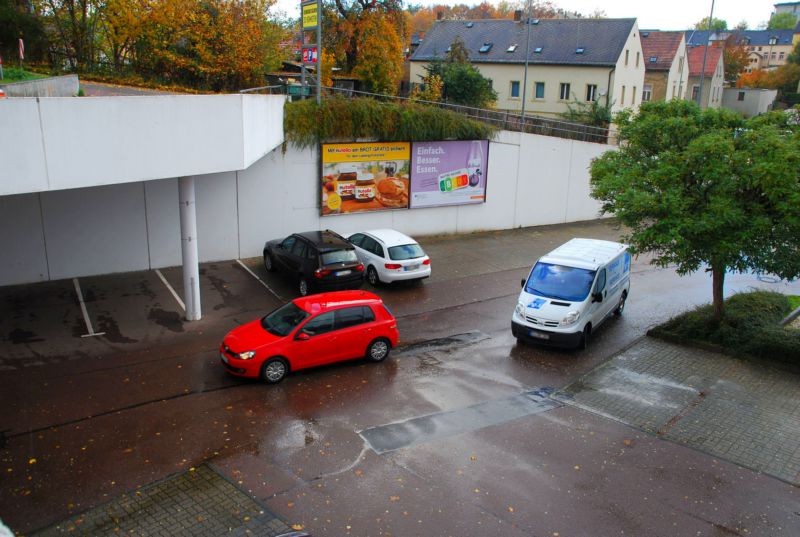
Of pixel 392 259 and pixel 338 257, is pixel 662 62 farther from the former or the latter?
pixel 338 257

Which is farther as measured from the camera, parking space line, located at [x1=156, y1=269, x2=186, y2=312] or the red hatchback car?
parking space line, located at [x1=156, y1=269, x2=186, y2=312]

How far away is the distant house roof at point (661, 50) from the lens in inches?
1953

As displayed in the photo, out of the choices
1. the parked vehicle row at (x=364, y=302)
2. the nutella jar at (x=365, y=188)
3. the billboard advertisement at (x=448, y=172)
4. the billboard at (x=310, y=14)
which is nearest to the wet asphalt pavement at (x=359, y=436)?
the parked vehicle row at (x=364, y=302)

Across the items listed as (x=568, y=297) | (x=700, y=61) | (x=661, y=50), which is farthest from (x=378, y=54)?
(x=700, y=61)

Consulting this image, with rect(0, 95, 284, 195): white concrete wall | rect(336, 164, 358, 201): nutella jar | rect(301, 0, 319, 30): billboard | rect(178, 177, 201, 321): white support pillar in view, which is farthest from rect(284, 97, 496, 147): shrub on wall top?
rect(178, 177, 201, 321): white support pillar

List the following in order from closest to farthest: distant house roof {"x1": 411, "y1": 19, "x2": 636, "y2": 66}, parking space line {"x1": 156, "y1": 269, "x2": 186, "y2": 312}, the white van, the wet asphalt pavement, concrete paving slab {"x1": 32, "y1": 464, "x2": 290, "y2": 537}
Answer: concrete paving slab {"x1": 32, "y1": 464, "x2": 290, "y2": 537} → the wet asphalt pavement → the white van → parking space line {"x1": 156, "y1": 269, "x2": 186, "y2": 312} → distant house roof {"x1": 411, "y1": 19, "x2": 636, "y2": 66}

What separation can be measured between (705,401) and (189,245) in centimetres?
1079

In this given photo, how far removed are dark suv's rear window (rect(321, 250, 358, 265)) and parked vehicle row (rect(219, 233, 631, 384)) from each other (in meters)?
0.03

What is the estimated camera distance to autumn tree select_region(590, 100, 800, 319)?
38.7 ft

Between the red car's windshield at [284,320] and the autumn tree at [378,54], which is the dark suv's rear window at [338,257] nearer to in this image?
the red car's windshield at [284,320]

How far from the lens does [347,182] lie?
2111 cm

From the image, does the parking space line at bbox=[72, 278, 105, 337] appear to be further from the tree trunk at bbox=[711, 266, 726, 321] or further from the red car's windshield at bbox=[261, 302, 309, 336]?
the tree trunk at bbox=[711, 266, 726, 321]

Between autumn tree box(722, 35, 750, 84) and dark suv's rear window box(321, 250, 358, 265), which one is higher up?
autumn tree box(722, 35, 750, 84)

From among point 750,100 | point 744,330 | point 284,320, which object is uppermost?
point 750,100
